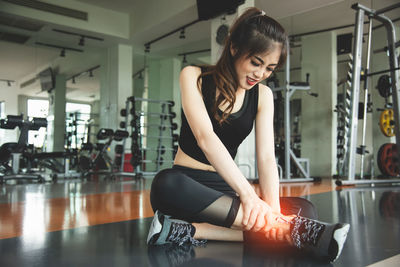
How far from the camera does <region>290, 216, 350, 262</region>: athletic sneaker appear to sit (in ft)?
3.31

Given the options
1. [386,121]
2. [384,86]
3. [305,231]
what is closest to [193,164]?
[305,231]

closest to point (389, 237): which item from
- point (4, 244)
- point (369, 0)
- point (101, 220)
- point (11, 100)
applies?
point (101, 220)

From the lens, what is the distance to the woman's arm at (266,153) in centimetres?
127

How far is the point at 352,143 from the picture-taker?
3977 mm

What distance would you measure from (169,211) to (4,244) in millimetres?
686

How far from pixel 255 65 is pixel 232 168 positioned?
0.37m

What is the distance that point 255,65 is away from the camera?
1.21 metres

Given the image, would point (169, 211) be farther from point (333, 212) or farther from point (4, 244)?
point (333, 212)

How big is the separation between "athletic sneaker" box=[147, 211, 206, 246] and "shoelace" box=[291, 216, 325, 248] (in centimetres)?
37

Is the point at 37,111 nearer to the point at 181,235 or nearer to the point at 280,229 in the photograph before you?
the point at 181,235

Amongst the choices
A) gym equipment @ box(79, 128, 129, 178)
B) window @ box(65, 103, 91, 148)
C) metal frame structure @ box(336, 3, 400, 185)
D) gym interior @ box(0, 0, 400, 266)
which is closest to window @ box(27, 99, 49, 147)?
gym interior @ box(0, 0, 400, 266)

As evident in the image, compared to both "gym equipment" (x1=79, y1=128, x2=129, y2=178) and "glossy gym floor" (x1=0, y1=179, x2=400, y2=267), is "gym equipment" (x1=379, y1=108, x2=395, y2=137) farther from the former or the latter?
"gym equipment" (x1=79, y1=128, x2=129, y2=178)

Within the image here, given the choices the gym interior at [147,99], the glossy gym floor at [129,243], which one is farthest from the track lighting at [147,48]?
the glossy gym floor at [129,243]

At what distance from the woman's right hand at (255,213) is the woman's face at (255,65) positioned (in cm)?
42
